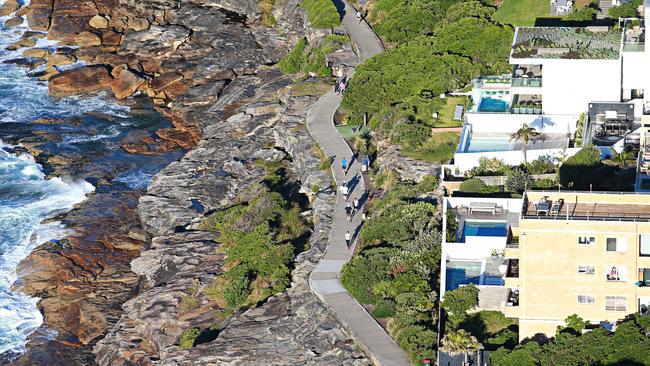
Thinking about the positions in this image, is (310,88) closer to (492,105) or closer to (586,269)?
(492,105)

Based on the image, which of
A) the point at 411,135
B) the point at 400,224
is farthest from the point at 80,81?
the point at 400,224

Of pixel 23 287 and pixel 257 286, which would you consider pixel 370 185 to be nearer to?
pixel 257 286

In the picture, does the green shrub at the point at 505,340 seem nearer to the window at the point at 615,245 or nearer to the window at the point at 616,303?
the window at the point at 616,303

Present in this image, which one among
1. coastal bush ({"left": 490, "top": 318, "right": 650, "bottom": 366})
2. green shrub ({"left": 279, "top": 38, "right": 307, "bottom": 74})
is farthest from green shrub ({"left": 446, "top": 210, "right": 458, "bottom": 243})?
green shrub ({"left": 279, "top": 38, "right": 307, "bottom": 74})

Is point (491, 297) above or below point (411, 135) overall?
below

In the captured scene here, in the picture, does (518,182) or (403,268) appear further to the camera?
(518,182)

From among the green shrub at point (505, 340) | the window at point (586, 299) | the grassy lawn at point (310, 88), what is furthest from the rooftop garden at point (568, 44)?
the window at point (586, 299)
